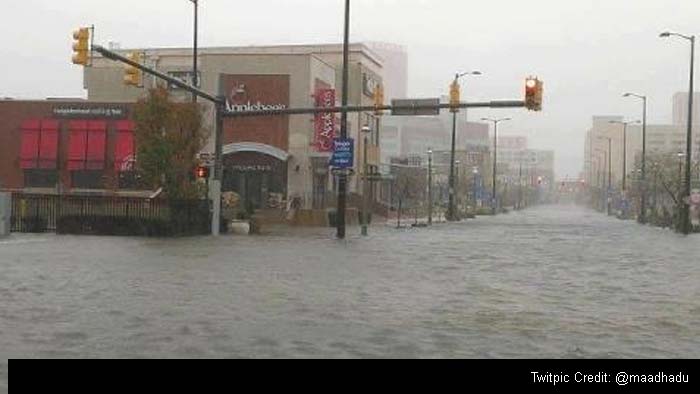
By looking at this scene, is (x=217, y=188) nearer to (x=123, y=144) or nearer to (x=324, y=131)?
(x=324, y=131)

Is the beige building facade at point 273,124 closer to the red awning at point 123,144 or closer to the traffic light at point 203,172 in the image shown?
the red awning at point 123,144

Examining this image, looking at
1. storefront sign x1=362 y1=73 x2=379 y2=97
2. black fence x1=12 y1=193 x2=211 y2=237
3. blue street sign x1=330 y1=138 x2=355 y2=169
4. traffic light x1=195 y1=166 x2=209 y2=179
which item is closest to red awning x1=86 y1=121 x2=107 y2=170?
storefront sign x1=362 y1=73 x2=379 y2=97

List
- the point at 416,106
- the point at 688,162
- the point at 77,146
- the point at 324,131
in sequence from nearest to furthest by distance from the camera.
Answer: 1. the point at 416,106
2. the point at 688,162
3. the point at 324,131
4. the point at 77,146

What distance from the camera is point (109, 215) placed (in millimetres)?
36594

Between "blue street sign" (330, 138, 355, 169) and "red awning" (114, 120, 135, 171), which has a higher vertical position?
"red awning" (114, 120, 135, 171)

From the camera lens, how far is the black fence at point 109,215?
36.1m

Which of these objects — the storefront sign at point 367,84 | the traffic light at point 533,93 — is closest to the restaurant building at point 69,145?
the storefront sign at point 367,84

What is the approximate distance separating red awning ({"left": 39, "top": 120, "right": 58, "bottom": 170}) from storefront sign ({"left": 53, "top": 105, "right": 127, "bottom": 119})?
3.83 feet

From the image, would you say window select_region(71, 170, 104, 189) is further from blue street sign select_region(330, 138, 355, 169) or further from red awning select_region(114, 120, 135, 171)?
blue street sign select_region(330, 138, 355, 169)

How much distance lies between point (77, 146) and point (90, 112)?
2.65 meters

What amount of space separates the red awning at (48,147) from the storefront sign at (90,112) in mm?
1168

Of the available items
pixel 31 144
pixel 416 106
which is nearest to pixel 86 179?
pixel 31 144

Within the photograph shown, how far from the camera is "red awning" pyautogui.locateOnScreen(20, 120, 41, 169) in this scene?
67.5 metres
